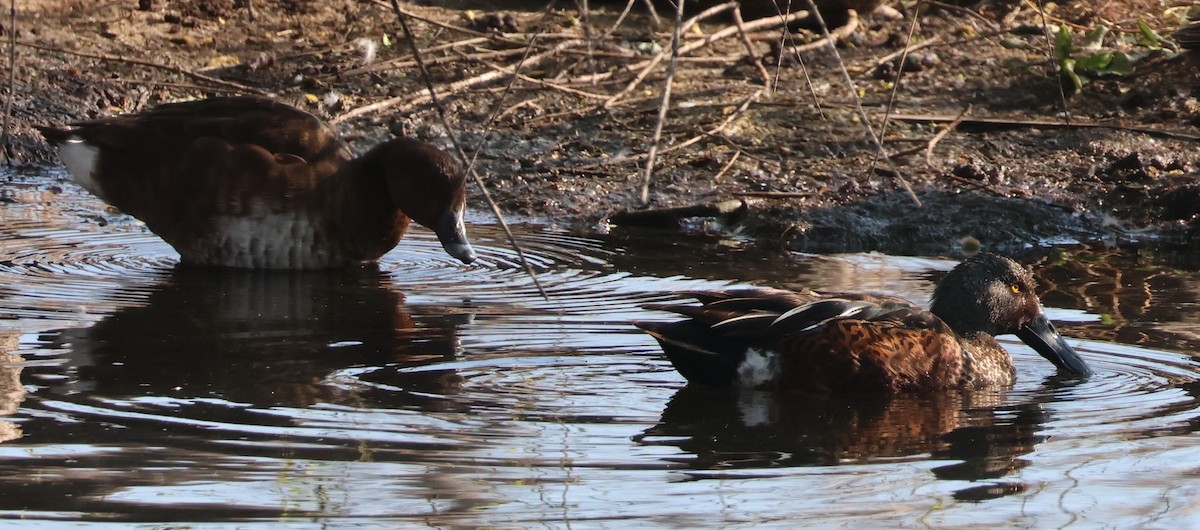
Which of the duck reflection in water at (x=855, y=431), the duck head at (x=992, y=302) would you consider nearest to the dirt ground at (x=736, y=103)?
the duck head at (x=992, y=302)

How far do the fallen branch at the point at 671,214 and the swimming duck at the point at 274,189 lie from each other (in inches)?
51.0

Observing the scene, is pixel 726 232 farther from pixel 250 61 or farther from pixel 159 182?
pixel 250 61

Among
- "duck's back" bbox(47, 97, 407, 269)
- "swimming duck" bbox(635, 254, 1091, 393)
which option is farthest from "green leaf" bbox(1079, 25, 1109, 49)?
"swimming duck" bbox(635, 254, 1091, 393)

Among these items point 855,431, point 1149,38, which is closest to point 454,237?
point 855,431

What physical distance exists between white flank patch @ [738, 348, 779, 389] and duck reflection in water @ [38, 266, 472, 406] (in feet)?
2.78

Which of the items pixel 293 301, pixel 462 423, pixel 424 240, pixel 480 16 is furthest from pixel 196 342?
pixel 480 16

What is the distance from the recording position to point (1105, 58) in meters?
9.43

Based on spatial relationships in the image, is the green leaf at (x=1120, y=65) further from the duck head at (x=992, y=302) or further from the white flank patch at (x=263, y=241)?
the white flank patch at (x=263, y=241)

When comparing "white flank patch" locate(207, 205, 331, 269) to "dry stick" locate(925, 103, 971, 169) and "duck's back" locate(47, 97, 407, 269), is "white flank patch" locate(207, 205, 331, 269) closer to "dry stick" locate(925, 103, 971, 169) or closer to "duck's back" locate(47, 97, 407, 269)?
"duck's back" locate(47, 97, 407, 269)

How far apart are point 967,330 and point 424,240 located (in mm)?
2821

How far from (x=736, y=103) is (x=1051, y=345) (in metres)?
4.16

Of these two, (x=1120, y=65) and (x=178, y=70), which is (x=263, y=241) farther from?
(x=1120, y=65)

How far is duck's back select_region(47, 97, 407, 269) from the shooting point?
661cm

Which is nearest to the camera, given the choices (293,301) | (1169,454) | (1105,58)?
(1169,454)
